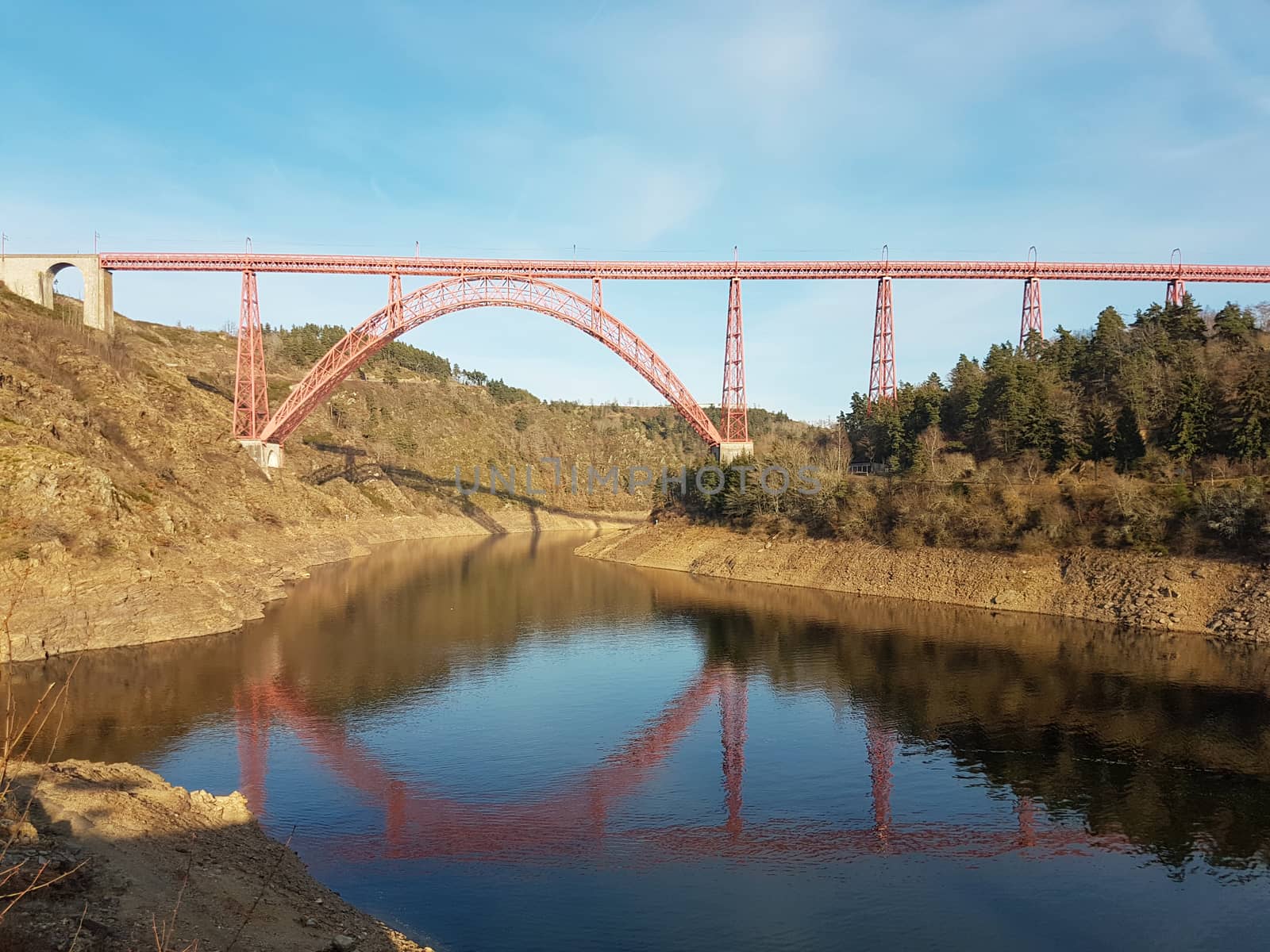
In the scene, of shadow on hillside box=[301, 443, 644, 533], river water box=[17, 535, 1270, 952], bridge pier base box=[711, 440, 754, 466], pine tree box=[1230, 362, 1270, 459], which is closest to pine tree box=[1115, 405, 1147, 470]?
pine tree box=[1230, 362, 1270, 459]

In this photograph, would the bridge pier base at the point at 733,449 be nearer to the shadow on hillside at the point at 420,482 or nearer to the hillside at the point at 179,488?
the hillside at the point at 179,488

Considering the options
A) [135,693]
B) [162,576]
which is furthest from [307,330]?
[135,693]

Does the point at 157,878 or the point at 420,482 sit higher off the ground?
the point at 420,482

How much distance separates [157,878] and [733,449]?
45111mm

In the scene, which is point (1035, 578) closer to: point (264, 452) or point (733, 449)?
point (733, 449)

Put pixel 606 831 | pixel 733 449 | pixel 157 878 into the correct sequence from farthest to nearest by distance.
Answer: pixel 733 449, pixel 606 831, pixel 157 878

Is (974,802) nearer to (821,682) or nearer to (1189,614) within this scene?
(821,682)

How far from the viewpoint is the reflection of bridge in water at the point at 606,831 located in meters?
15.2

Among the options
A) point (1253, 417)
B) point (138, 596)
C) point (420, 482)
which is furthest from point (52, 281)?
point (1253, 417)

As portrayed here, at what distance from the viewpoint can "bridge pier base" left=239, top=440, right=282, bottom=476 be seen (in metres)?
58.6

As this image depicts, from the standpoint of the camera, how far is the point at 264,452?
5909cm

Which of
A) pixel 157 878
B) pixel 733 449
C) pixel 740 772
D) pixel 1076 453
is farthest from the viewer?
pixel 733 449

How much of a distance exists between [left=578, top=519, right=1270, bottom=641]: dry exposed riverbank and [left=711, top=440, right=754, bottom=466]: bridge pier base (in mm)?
5632

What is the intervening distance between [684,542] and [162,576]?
117 ft
